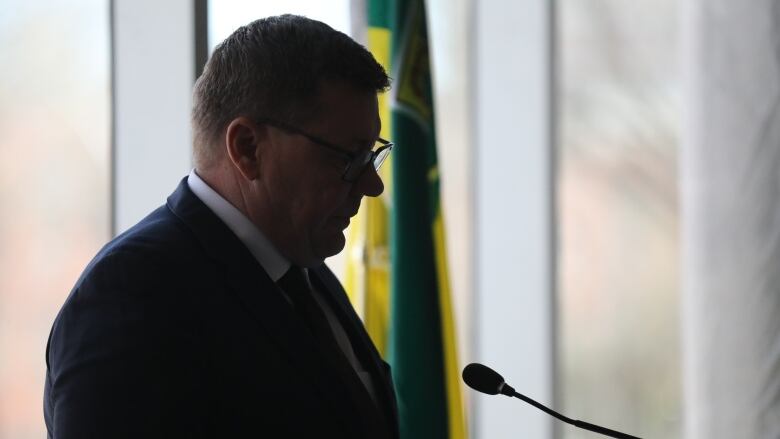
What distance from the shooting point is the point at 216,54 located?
1.36m

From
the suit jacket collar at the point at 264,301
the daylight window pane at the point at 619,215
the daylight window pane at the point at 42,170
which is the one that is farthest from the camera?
the daylight window pane at the point at 619,215

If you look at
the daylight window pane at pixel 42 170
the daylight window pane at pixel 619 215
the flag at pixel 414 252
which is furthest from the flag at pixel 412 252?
the daylight window pane at pixel 42 170

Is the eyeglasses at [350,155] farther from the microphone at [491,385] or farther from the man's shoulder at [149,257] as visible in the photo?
the microphone at [491,385]

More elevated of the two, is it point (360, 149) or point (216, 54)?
point (216, 54)

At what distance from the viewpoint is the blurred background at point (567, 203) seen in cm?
287

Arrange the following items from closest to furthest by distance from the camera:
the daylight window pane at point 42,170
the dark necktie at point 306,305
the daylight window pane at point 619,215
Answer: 1. the dark necktie at point 306,305
2. the daylight window pane at point 42,170
3. the daylight window pane at point 619,215

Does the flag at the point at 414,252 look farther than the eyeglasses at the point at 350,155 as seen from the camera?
Yes

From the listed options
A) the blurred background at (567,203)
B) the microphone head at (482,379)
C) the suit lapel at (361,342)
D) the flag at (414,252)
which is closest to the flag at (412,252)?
the flag at (414,252)

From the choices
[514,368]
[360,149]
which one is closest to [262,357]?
[360,149]

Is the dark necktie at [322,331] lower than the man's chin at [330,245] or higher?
lower

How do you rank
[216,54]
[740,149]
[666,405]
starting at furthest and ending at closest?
[666,405], [740,149], [216,54]

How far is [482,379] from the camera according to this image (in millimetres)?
1451

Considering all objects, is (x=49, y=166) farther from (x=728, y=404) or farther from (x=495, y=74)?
(x=728, y=404)

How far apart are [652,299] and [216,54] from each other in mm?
2220
